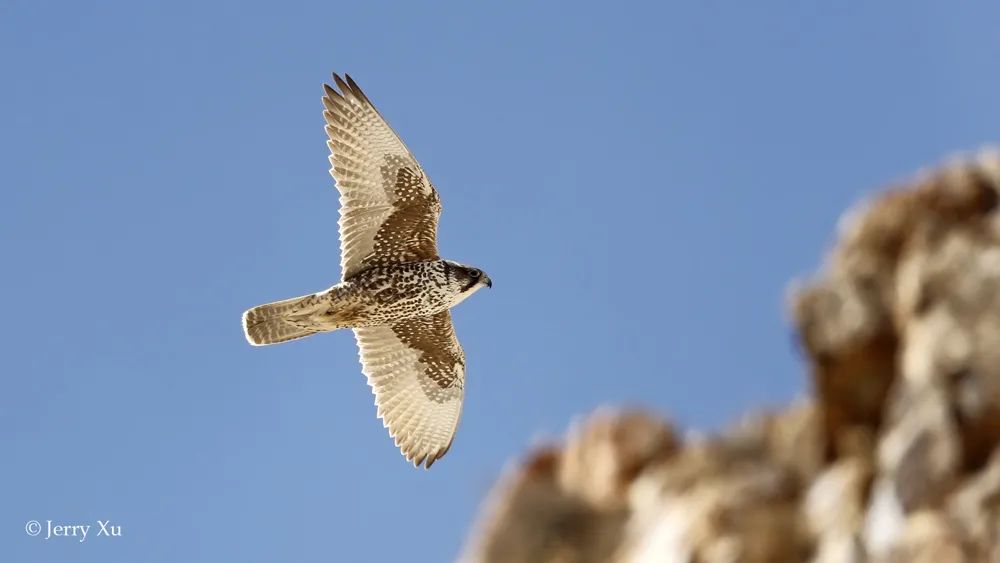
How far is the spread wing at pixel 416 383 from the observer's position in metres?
12.7

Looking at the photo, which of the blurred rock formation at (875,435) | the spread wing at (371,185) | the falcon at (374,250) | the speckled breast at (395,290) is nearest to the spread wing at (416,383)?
the falcon at (374,250)

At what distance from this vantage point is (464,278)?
1195 centimetres

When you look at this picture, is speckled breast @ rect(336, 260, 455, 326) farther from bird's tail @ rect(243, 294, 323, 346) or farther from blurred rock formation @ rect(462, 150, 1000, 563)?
→ blurred rock formation @ rect(462, 150, 1000, 563)

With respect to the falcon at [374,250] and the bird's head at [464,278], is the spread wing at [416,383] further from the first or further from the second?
the bird's head at [464,278]

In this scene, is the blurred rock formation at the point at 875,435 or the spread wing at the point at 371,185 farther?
the blurred rock formation at the point at 875,435

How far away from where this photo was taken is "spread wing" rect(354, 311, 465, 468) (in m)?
12.7

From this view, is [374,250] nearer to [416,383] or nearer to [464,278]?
[464,278]

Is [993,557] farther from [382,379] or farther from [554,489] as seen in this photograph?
[554,489]

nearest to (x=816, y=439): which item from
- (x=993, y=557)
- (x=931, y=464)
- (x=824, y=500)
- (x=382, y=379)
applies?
(x=824, y=500)

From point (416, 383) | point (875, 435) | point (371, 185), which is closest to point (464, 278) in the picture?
point (371, 185)

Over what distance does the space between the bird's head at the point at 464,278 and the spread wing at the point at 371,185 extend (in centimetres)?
31

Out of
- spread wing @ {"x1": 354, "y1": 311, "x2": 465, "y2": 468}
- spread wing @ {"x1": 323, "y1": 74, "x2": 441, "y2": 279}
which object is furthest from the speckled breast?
spread wing @ {"x1": 354, "y1": 311, "x2": 465, "y2": 468}

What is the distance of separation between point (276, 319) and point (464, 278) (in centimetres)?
141

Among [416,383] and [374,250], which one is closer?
[374,250]
